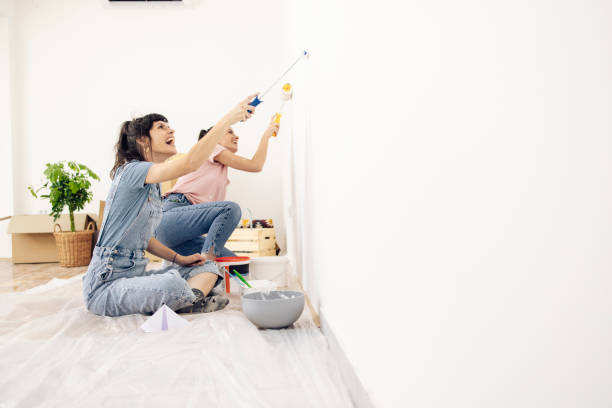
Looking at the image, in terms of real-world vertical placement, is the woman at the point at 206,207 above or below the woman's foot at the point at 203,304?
above

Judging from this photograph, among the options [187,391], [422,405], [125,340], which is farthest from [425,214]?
[125,340]

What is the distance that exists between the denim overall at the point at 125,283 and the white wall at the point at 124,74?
240 cm

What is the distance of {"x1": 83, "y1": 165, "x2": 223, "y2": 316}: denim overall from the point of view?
1782 mm

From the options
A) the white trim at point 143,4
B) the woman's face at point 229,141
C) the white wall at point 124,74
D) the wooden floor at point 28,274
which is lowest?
the wooden floor at point 28,274

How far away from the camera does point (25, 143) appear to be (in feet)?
14.0

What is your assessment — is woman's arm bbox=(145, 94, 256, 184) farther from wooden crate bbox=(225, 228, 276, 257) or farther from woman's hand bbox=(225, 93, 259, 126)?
wooden crate bbox=(225, 228, 276, 257)

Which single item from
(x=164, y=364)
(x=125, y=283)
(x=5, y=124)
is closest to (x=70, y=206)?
(x=5, y=124)

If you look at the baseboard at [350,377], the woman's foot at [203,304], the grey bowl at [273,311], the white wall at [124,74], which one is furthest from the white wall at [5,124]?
the baseboard at [350,377]

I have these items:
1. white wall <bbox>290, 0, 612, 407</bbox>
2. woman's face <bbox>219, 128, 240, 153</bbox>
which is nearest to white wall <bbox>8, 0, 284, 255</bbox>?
woman's face <bbox>219, 128, 240, 153</bbox>

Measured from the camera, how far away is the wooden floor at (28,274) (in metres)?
2.82

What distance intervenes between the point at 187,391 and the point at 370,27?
2.93 ft

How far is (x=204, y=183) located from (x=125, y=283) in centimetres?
99

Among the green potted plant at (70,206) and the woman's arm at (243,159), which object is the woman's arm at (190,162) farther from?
the green potted plant at (70,206)

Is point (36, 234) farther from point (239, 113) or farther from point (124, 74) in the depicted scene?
point (239, 113)
